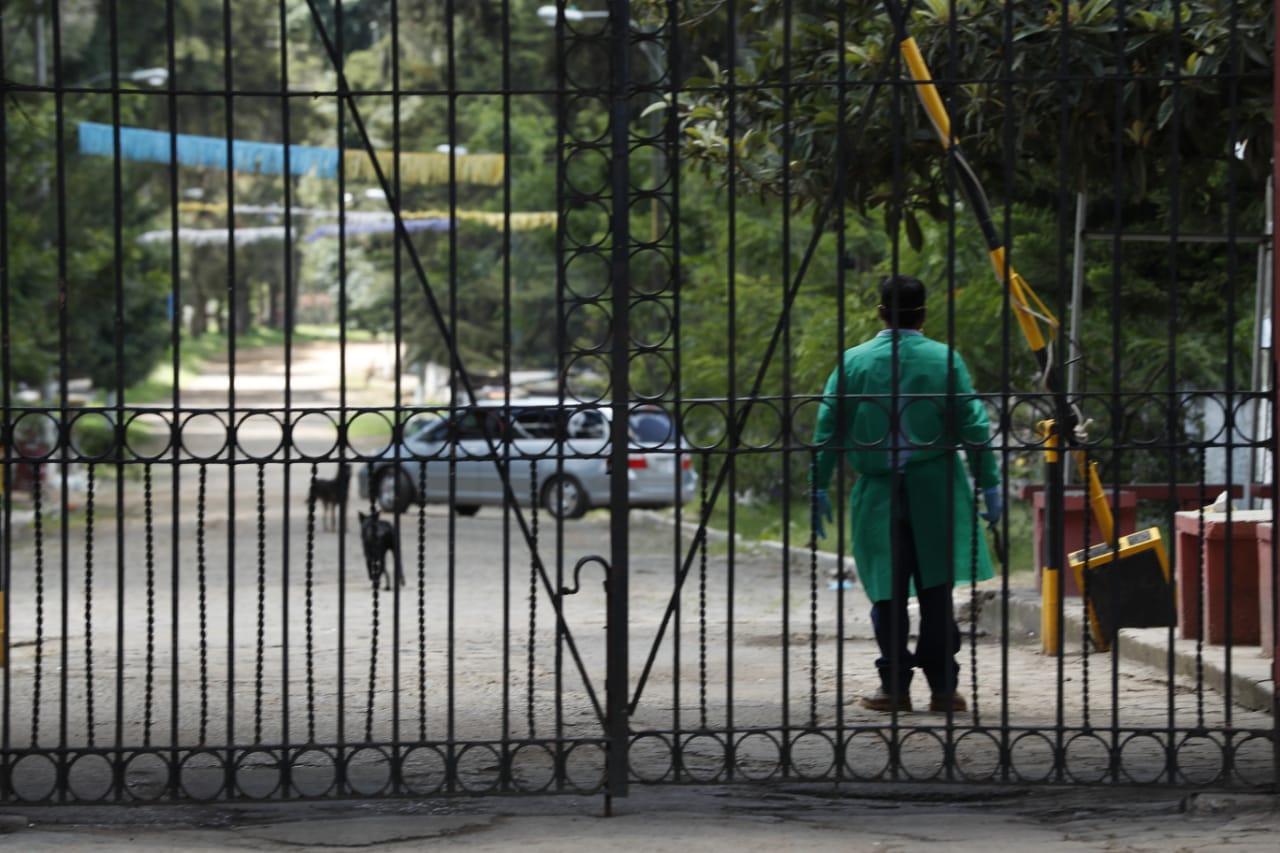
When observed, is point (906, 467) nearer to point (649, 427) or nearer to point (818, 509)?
point (818, 509)

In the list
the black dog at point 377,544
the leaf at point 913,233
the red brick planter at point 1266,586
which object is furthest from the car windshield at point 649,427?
the leaf at point 913,233

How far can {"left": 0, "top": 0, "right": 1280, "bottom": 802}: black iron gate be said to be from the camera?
6379 mm

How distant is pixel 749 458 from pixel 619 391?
1451 cm

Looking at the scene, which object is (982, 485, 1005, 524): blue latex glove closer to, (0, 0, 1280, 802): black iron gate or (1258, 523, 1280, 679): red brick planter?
(0, 0, 1280, 802): black iron gate

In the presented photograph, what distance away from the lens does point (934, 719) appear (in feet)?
25.7

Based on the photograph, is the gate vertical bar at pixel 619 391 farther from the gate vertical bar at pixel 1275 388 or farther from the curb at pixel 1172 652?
the gate vertical bar at pixel 1275 388

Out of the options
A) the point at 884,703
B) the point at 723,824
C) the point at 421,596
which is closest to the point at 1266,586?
the point at 884,703

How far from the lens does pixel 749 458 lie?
68.5 feet

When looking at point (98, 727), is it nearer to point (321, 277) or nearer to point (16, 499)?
point (16, 499)

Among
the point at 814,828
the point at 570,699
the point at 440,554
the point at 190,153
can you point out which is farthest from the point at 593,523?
the point at 814,828

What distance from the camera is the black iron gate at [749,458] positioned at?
638 centimetres

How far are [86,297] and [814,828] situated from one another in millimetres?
25222

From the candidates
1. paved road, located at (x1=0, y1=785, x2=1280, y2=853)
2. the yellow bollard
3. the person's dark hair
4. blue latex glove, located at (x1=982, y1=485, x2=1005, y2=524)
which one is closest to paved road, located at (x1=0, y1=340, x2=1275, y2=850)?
paved road, located at (x1=0, y1=785, x2=1280, y2=853)

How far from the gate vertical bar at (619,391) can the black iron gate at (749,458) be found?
0.02 metres
